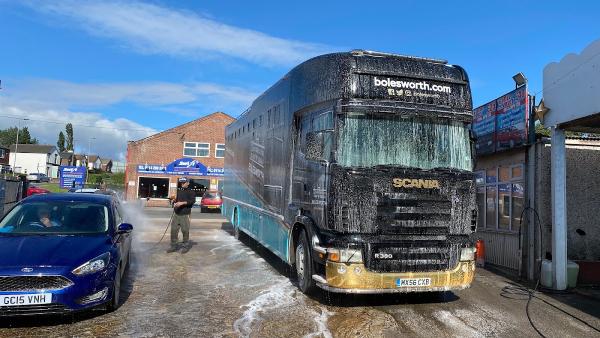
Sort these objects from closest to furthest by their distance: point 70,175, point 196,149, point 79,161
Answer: point 70,175
point 196,149
point 79,161

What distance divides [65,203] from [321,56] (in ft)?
14.8

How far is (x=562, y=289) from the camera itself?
8.55m

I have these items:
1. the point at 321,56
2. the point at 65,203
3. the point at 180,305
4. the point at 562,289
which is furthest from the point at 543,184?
the point at 65,203

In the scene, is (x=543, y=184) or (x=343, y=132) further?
(x=543, y=184)

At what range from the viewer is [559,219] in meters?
8.65

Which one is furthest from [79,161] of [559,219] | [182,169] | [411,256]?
[411,256]

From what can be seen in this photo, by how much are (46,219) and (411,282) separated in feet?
17.0

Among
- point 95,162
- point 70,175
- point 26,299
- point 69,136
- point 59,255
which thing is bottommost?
point 26,299

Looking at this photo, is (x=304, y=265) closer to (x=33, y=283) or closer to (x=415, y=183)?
(x=415, y=183)

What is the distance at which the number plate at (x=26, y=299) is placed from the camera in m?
4.94

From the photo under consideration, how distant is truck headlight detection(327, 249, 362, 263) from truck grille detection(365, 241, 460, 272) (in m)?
0.12

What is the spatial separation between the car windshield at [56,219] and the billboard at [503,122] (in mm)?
7208

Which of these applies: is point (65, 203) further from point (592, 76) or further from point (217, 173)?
point (217, 173)

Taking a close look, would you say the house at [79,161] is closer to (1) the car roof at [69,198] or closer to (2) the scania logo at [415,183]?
(1) the car roof at [69,198]
